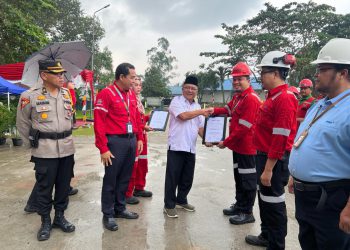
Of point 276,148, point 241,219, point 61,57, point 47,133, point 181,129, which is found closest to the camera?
point 276,148

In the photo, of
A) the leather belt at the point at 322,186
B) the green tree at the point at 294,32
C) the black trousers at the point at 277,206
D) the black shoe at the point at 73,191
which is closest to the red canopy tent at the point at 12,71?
the black shoe at the point at 73,191

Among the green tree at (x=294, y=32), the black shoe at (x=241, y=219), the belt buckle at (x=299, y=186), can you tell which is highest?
the green tree at (x=294, y=32)

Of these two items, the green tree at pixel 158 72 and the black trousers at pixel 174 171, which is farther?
the green tree at pixel 158 72

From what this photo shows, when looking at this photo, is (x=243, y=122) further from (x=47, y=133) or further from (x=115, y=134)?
(x=47, y=133)

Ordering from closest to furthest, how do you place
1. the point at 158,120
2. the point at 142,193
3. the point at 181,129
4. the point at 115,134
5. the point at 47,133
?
1. the point at 47,133
2. the point at 115,134
3. the point at 181,129
4. the point at 158,120
5. the point at 142,193

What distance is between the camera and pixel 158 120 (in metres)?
5.14

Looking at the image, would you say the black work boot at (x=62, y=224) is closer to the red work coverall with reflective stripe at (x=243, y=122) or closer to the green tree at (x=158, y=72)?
the red work coverall with reflective stripe at (x=243, y=122)

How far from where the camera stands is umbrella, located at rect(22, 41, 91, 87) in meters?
5.13

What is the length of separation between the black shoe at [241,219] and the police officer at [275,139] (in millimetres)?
777

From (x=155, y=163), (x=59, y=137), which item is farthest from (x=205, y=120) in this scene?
(x=155, y=163)

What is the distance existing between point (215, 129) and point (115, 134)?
58.5 inches

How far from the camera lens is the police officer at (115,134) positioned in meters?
3.85

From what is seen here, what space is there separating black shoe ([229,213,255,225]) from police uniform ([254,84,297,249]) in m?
0.77

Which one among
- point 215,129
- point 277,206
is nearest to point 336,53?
point 277,206
